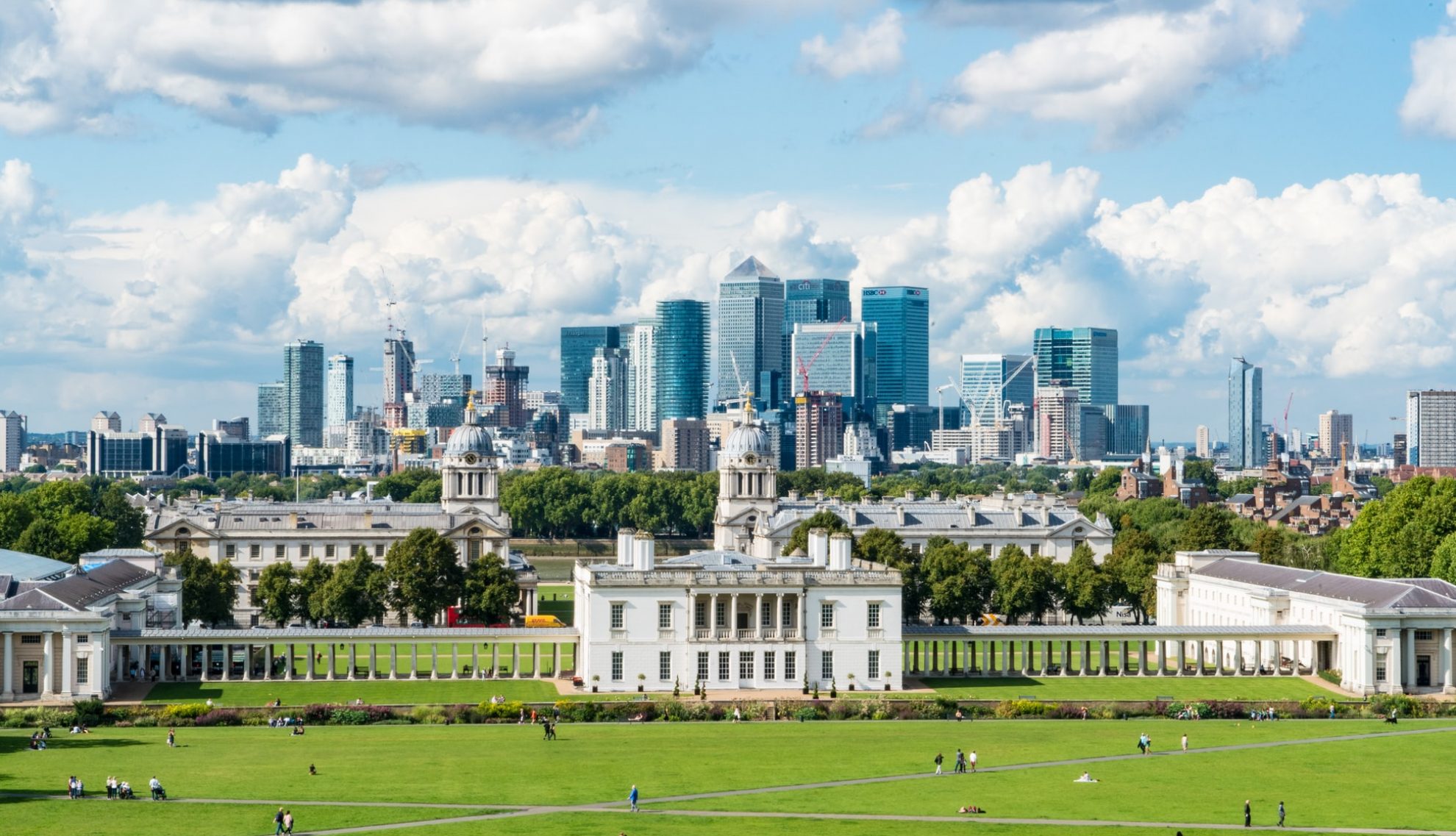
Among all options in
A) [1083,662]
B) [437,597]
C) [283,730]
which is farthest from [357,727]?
[1083,662]

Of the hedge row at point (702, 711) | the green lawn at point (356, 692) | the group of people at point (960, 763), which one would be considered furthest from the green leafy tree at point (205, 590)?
the group of people at point (960, 763)

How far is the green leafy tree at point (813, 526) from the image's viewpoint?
474 ft

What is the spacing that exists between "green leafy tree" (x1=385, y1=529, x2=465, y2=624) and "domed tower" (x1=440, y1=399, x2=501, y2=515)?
150 ft

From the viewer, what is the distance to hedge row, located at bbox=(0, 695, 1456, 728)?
9388 cm

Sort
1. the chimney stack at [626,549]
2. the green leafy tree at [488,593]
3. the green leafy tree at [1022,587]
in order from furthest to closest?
the green leafy tree at [1022,587] < the green leafy tree at [488,593] < the chimney stack at [626,549]

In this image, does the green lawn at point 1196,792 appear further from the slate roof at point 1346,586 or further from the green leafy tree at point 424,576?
the green leafy tree at point 424,576

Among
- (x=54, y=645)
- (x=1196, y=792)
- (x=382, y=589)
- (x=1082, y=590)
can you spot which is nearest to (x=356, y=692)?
(x=54, y=645)

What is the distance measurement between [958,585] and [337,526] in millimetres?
62361

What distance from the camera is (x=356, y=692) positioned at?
106 m

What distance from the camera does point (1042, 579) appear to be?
133 metres

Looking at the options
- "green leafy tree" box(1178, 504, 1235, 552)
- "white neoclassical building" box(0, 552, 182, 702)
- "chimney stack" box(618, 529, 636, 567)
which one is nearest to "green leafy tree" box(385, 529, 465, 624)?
"chimney stack" box(618, 529, 636, 567)

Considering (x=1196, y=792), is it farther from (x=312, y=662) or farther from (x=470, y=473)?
(x=470, y=473)

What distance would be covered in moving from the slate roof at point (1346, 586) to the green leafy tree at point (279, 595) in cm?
6177

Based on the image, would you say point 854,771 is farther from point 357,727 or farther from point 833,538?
point 833,538
